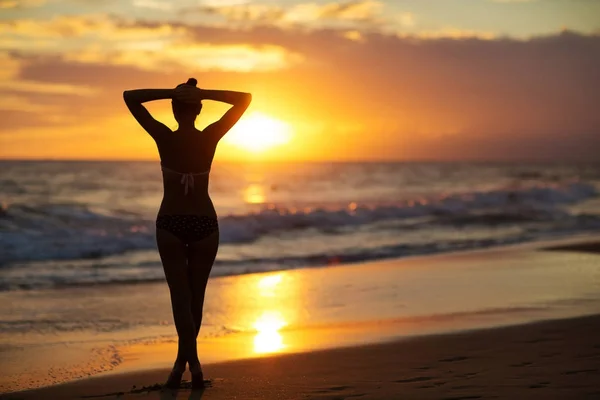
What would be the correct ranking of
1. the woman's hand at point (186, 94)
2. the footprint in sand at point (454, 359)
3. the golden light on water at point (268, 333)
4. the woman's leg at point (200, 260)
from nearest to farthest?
the woman's hand at point (186, 94) → the woman's leg at point (200, 260) → the footprint in sand at point (454, 359) → the golden light on water at point (268, 333)

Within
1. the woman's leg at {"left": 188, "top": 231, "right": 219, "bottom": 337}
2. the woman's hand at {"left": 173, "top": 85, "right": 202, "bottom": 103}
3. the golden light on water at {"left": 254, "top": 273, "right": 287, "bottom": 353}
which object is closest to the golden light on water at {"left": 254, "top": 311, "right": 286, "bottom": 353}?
the golden light on water at {"left": 254, "top": 273, "right": 287, "bottom": 353}

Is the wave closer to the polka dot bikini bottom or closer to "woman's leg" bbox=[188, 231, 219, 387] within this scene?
"woman's leg" bbox=[188, 231, 219, 387]

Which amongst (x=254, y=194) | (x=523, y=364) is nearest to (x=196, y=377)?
(x=523, y=364)

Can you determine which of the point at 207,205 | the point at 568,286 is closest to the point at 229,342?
the point at 207,205

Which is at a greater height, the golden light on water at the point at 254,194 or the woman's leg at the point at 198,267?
the golden light on water at the point at 254,194

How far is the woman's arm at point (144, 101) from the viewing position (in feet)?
17.9

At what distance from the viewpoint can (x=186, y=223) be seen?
5.61m

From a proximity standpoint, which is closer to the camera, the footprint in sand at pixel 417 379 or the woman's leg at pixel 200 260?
the woman's leg at pixel 200 260

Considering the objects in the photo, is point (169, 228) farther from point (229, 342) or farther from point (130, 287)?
point (130, 287)

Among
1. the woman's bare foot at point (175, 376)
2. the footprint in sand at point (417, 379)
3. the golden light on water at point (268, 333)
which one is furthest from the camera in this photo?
the golden light on water at point (268, 333)

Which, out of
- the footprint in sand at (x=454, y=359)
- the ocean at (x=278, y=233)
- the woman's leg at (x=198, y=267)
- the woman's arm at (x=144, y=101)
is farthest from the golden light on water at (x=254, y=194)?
the woman's arm at (x=144, y=101)

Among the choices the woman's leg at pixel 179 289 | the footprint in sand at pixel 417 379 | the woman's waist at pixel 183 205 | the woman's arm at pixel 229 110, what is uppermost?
the woman's arm at pixel 229 110

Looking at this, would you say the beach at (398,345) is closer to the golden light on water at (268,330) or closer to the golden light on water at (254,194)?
the golden light on water at (268,330)

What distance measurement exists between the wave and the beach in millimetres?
6306
